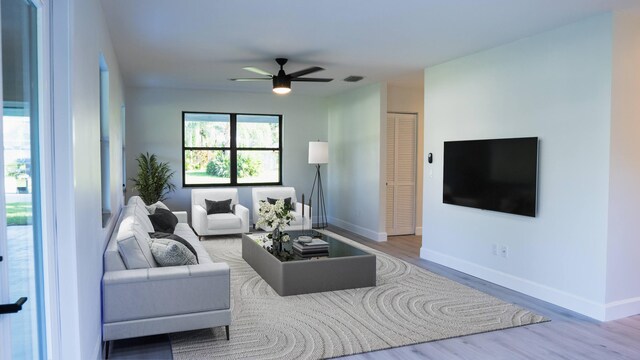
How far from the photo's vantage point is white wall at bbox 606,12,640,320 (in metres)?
3.69

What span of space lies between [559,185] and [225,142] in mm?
5926

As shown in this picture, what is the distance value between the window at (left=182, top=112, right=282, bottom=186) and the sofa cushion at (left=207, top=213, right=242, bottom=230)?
132cm

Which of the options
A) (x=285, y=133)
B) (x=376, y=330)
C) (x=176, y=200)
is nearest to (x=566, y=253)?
(x=376, y=330)

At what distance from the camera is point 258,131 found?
860 centimetres

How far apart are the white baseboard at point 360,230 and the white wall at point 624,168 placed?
369cm

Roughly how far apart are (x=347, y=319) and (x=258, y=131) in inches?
218

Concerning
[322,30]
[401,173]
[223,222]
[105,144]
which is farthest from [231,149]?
[105,144]

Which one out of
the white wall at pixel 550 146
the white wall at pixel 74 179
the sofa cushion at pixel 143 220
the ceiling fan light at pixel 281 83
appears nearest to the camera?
the white wall at pixel 74 179

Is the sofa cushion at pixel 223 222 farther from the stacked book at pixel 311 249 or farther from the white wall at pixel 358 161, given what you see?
the stacked book at pixel 311 249

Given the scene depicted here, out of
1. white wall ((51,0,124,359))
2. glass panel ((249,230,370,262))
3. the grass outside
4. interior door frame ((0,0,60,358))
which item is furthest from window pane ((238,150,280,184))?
the grass outside

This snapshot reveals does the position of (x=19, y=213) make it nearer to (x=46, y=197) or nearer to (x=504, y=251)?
(x=46, y=197)

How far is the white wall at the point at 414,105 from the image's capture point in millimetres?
7469

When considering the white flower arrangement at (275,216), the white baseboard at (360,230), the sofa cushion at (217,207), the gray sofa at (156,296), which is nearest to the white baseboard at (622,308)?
the white flower arrangement at (275,216)

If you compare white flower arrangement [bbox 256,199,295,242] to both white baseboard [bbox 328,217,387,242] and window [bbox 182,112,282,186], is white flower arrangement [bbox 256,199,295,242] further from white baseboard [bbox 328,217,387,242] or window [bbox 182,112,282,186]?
window [bbox 182,112,282,186]
